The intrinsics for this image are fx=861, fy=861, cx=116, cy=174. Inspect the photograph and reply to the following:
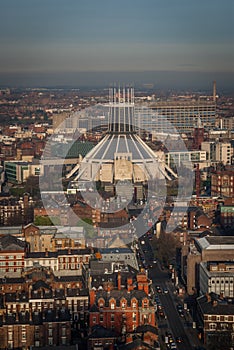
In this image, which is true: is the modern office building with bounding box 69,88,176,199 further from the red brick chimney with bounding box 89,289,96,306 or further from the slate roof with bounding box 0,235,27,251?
the red brick chimney with bounding box 89,289,96,306

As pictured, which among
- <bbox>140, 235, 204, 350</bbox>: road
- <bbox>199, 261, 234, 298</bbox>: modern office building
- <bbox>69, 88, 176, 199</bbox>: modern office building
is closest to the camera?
<bbox>140, 235, 204, 350</bbox>: road

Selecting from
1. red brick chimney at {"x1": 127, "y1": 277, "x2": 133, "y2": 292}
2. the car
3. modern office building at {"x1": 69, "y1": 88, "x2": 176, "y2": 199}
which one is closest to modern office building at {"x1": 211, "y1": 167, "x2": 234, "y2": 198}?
modern office building at {"x1": 69, "y1": 88, "x2": 176, "y2": 199}

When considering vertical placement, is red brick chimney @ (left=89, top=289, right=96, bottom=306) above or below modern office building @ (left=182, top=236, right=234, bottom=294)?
below

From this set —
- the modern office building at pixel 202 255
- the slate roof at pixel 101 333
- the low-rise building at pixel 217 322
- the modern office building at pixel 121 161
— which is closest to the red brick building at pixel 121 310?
the slate roof at pixel 101 333

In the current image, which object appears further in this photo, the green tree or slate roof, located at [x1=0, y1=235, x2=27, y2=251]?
the green tree

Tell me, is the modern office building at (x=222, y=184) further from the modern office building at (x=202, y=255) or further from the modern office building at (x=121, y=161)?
the modern office building at (x=202, y=255)

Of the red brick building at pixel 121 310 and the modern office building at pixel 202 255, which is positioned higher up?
the modern office building at pixel 202 255

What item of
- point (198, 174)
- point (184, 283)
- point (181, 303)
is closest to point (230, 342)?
point (181, 303)

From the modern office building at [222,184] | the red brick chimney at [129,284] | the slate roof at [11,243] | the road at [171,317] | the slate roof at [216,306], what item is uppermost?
the modern office building at [222,184]

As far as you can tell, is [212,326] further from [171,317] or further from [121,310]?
[121,310]

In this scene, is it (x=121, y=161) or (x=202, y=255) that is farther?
(x=121, y=161)

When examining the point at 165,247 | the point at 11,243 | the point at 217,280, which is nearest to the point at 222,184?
the point at 165,247
